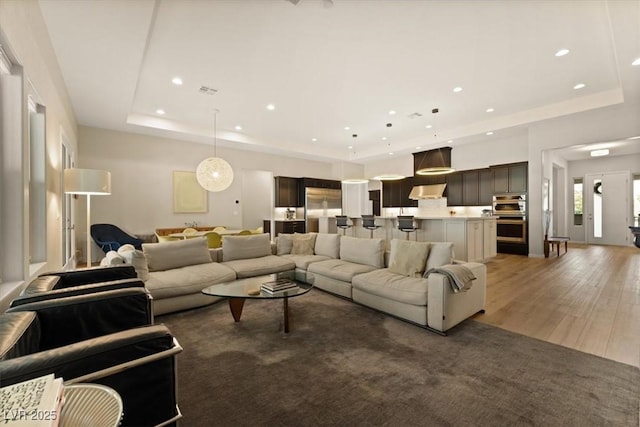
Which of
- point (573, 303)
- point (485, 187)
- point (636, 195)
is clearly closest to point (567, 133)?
point (485, 187)

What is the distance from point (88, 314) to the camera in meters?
1.64

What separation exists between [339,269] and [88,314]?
2.82 metres

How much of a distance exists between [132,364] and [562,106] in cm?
788

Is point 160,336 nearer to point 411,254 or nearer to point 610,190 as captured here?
point 411,254

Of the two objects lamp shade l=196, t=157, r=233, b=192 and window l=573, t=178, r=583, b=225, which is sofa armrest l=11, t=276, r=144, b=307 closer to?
lamp shade l=196, t=157, r=233, b=192

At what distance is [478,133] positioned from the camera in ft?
22.9

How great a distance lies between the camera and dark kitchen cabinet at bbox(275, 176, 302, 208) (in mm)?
Answer: 9102

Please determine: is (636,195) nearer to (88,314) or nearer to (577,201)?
(577,201)

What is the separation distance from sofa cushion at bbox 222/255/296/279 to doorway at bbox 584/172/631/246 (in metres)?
10.4

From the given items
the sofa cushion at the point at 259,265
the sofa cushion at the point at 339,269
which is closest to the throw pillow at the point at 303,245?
the sofa cushion at the point at 259,265

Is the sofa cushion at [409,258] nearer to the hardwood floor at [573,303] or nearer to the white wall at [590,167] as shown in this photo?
the hardwood floor at [573,303]

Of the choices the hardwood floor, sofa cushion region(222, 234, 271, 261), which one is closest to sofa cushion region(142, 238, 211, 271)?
sofa cushion region(222, 234, 271, 261)

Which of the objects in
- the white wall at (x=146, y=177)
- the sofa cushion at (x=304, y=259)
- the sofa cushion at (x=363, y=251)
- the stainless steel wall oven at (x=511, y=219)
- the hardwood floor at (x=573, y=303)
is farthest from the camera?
the stainless steel wall oven at (x=511, y=219)

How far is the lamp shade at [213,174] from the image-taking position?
599cm
